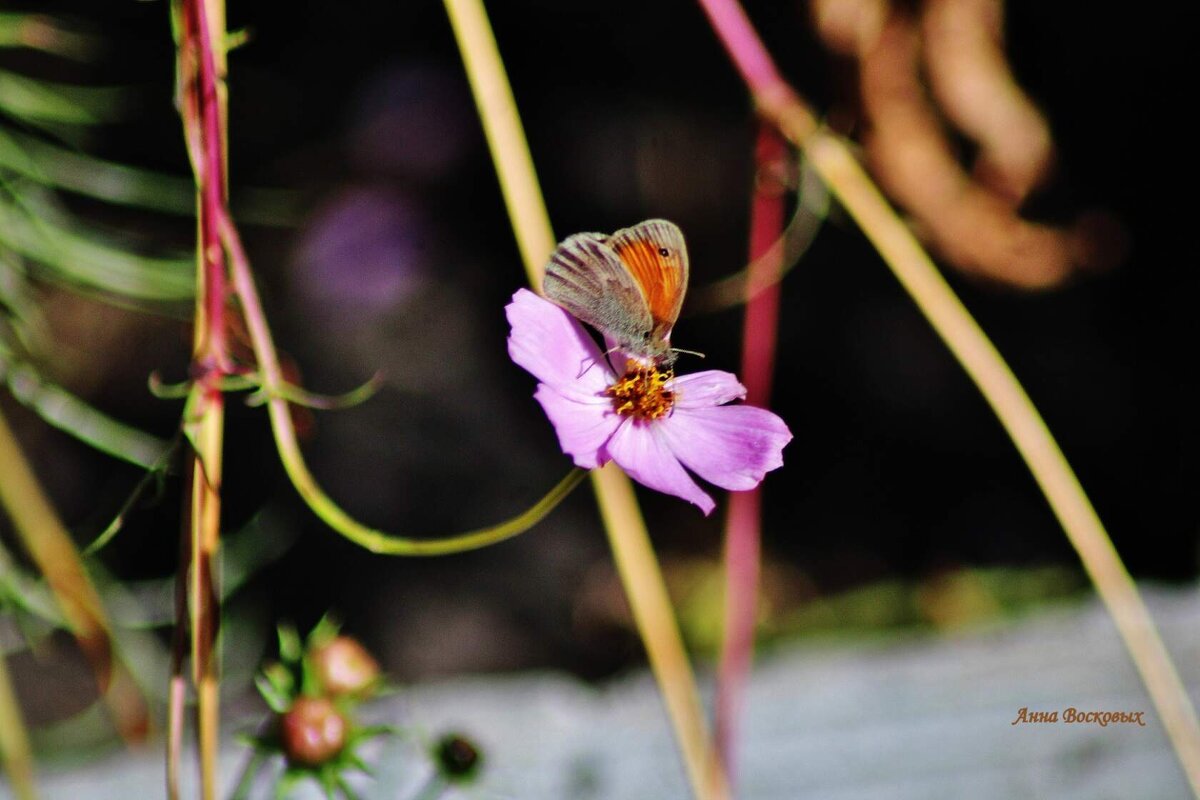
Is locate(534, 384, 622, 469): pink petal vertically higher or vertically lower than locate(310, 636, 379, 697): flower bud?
higher

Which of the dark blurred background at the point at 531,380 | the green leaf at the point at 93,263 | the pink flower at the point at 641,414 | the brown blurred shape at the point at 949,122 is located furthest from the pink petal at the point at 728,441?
the dark blurred background at the point at 531,380

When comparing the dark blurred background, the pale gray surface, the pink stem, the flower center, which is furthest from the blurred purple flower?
the flower center

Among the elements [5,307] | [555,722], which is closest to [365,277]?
[5,307]

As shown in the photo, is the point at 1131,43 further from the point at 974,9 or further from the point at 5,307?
the point at 5,307

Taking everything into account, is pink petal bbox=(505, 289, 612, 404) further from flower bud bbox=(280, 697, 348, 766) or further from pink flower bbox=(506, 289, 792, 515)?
flower bud bbox=(280, 697, 348, 766)

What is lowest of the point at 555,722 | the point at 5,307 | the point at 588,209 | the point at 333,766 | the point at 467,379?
the point at 333,766

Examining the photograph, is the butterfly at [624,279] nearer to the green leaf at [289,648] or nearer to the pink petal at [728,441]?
the pink petal at [728,441]

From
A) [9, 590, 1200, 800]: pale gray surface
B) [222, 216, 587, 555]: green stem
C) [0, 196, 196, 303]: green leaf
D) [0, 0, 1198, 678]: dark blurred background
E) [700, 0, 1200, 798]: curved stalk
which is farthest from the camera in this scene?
[0, 0, 1198, 678]: dark blurred background
